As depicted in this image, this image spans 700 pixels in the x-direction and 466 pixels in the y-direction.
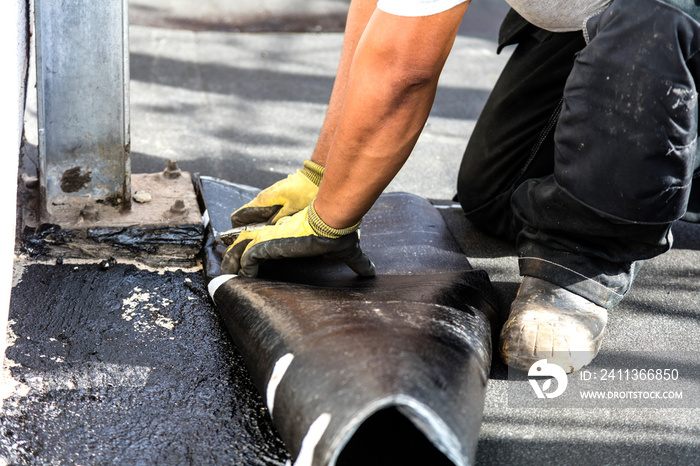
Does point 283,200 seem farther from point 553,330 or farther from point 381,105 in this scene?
point 553,330

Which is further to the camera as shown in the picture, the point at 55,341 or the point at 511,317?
the point at 511,317

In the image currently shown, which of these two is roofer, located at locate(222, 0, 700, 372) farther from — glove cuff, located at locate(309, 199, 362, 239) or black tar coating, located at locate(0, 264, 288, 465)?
black tar coating, located at locate(0, 264, 288, 465)

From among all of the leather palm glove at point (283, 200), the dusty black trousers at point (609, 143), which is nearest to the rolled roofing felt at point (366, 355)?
the leather palm glove at point (283, 200)

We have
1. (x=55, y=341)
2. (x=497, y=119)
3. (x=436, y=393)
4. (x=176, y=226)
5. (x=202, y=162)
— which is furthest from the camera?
(x=202, y=162)

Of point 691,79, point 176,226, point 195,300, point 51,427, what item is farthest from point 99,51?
point 691,79

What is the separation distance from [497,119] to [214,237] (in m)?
1.02

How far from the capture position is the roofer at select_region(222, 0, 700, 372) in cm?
141

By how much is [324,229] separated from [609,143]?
2.31 ft

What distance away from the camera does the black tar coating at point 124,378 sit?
1.26 m

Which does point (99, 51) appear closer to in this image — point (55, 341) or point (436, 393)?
point (55, 341)

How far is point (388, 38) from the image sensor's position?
1396 millimetres

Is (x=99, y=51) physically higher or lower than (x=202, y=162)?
higher

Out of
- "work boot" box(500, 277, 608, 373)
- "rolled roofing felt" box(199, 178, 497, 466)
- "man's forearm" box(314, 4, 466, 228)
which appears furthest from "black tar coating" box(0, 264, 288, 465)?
"work boot" box(500, 277, 608, 373)

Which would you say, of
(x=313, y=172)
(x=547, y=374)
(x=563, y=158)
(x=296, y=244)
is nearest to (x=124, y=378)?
(x=296, y=244)
